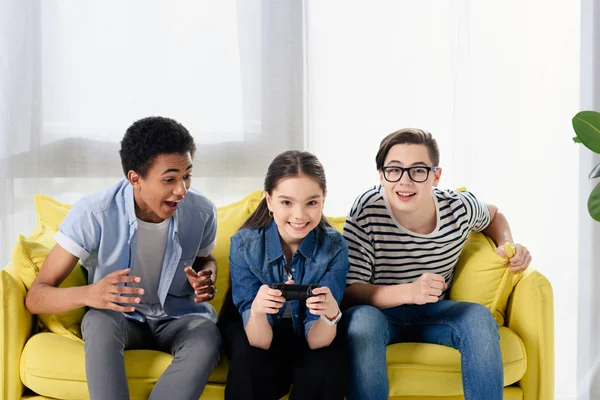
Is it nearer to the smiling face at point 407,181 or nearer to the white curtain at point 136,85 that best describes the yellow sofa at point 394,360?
the smiling face at point 407,181

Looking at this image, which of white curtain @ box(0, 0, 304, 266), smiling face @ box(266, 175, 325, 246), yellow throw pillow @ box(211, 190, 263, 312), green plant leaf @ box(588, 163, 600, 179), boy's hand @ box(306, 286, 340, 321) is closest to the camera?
boy's hand @ box(306, 286, 340, 321)

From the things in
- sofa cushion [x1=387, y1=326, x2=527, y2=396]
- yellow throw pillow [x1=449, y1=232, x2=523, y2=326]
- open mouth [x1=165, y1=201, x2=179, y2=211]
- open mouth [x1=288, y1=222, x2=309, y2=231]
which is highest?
open mouth [x1=165, y1=201, x2=179, y2=211]

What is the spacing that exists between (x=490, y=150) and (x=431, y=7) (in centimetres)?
64

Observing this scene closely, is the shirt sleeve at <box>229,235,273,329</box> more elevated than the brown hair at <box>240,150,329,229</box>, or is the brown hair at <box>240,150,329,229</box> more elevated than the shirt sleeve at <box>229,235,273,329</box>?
the brown hair at <box>240,150,329,229</box>

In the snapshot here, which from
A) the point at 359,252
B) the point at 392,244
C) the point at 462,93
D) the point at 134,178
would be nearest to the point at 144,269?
the point at 134,178

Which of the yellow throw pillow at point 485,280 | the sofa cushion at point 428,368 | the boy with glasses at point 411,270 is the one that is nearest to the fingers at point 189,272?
the boy with glasses at point 411,270

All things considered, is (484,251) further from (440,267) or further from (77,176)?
(77,176)

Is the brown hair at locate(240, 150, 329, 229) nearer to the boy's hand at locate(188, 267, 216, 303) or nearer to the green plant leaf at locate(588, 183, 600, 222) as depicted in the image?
the boy's hand at locate(188, 267, 216, 303)

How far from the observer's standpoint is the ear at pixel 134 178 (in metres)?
1.99

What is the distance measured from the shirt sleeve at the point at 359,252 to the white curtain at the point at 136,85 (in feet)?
2.65

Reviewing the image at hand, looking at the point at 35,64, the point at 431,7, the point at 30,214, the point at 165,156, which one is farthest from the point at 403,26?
the point at 30,214

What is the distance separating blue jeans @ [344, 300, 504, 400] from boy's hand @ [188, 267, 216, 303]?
1.32 feet

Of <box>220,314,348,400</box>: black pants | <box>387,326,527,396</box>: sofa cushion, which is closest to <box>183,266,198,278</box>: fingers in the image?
<box>220,314,348,400</box>: black pants

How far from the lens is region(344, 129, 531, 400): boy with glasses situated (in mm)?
1869
